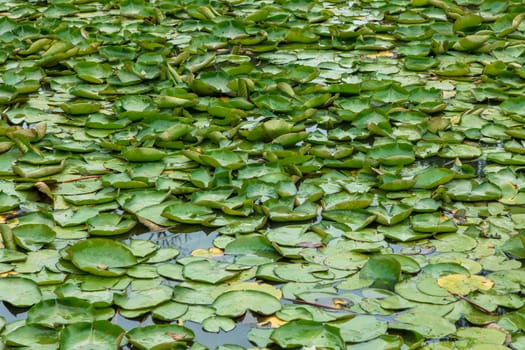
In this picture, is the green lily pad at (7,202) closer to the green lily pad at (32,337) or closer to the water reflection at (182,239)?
the water reflection at (182,239)

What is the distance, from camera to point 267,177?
12.2 ft

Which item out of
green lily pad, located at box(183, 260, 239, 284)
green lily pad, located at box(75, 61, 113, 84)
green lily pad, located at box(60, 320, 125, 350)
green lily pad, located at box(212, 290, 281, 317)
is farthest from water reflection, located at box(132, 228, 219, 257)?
green lily pad, located at box(75, 61, 113, 84)

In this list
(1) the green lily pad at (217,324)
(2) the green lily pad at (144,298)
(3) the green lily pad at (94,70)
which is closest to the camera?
(1) the green lily pad at (217,324)

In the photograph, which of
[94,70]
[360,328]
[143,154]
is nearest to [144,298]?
[360,328]

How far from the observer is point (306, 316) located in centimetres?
282

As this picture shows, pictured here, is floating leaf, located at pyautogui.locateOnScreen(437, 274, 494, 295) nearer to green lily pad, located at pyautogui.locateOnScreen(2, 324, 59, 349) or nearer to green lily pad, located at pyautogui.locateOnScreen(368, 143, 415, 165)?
green lily pad, located at pyautogui.locateOnScreen(368, 143, 415, 165)

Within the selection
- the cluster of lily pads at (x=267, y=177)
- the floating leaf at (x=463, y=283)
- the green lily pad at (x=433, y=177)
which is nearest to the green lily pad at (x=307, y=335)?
the cluster of lily pads at (x=267, y=177)

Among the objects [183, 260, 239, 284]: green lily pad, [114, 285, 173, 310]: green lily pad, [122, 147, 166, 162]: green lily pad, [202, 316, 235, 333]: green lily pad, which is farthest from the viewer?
[122, 147, 166, 162]: green lily pad

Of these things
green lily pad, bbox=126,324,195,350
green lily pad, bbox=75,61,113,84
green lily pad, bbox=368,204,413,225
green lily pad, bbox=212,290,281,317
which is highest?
green lily pad, bbox=126,324,195,350

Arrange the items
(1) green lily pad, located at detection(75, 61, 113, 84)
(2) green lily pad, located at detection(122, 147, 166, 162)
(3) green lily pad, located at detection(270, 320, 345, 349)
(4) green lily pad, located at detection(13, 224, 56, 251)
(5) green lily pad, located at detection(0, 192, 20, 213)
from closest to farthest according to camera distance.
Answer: (3) green lily pad, located at detection(270, 320, 345, 349) → (4) green lily pad, located at detection(13, 224, 56, 251) → (5) green lily pad, located at detection(0, 192, 20, 213) → (2) green lily pad, located at detection(122, 147, 166, 162) → (1) green lily pad, located at detection(75, 61, 113, 84)

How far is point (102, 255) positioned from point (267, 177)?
85 cm

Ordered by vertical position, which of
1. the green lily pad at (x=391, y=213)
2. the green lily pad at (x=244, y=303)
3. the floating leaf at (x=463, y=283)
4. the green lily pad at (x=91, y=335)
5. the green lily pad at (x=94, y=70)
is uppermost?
the green lily pad at (x=91, y=335)

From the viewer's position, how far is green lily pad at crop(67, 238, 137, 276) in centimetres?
310

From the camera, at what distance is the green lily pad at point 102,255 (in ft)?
10.2
